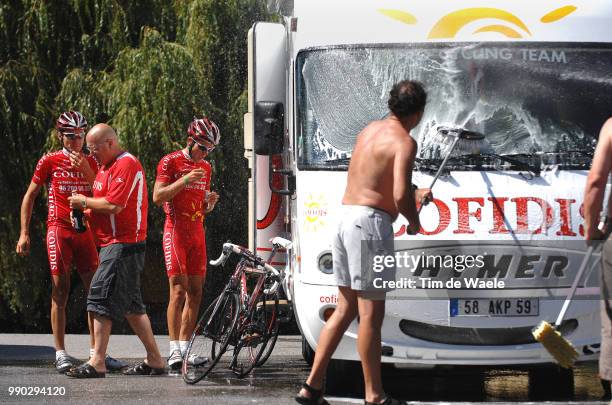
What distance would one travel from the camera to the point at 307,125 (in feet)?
30.0

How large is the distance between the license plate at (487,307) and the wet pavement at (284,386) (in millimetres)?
738

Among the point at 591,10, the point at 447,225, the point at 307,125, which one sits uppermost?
the point at 591,10

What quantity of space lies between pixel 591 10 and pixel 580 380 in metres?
2.95

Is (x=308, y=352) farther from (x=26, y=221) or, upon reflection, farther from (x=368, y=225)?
(x=368, y=225)

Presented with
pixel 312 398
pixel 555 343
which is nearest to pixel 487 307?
pixel 555 343

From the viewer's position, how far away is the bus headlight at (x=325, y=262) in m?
8.73

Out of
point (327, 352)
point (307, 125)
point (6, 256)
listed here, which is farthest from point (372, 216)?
point (6, 256)

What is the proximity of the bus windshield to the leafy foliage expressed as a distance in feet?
17.9

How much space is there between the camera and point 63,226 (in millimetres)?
10641

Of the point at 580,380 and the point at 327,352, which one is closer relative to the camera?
the point at 327,352

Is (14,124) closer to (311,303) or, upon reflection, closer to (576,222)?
(311,303)

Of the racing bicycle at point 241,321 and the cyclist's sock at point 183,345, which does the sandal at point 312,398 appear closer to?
the racing bicycle at point 241,321

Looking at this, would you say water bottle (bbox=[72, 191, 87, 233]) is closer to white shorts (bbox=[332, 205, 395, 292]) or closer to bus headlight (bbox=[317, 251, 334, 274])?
bus headlight (bbox=[317, 251, 334, 274])

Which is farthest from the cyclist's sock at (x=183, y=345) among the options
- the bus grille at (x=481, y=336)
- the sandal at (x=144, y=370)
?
the bus grille at (x=481, y=336)
